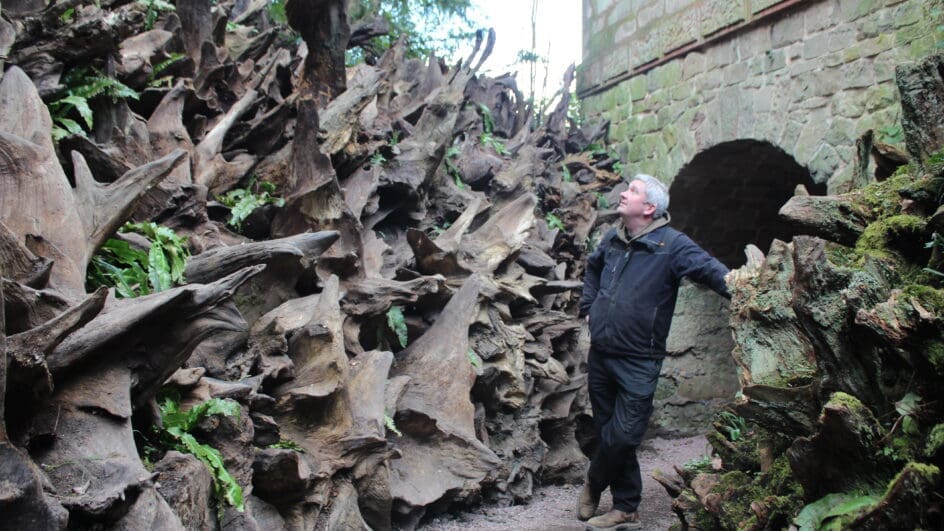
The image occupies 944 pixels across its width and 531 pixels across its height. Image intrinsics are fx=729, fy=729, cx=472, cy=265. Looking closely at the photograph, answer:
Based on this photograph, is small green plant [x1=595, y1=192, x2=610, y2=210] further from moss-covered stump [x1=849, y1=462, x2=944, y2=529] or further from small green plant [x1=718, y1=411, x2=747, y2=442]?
moss-covered stump [x1=849, y1=462, x2=944, y2=529]

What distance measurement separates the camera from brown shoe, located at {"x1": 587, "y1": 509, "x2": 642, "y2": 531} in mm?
5008

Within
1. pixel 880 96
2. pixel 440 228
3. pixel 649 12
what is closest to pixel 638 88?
pixel 649 12

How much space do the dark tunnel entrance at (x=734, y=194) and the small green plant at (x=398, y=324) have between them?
16.1 feet

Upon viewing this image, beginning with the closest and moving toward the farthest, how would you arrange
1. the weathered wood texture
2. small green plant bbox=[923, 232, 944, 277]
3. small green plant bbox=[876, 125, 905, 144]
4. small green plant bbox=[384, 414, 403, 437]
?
the weathered wood texture → small green plant bbox=[923, 232, 944, 277] → small green plant bbox=[384, 414, 403, 437] → small green plant bbox=[876, 125, 905, 144]

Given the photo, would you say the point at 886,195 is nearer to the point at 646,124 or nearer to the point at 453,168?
the point at 453,168

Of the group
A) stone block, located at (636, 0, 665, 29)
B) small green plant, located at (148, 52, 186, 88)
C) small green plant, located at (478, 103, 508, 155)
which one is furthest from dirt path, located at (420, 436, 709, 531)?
stone block, located at (636, 0, 665, 29)

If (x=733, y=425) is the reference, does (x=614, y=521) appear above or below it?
below

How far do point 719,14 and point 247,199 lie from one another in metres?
5.79

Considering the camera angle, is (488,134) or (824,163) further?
(488,134)

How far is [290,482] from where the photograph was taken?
11.8ft

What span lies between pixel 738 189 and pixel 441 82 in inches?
159

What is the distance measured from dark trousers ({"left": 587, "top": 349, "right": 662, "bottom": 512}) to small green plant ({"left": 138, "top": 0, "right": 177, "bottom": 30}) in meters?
4.44

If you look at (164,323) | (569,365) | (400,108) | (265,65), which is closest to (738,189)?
(569,365)

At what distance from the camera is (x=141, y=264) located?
3.74m
